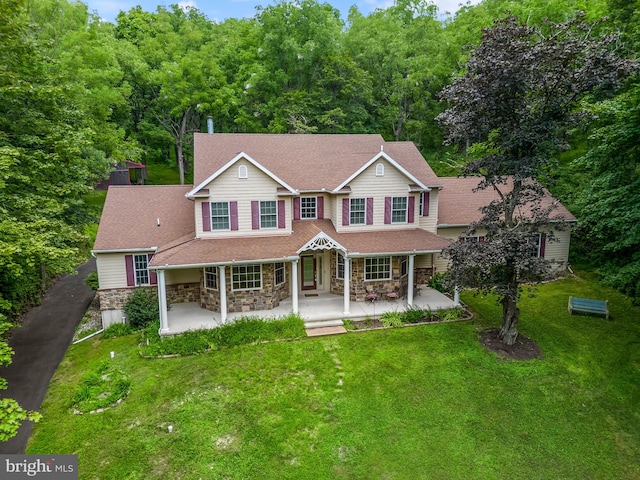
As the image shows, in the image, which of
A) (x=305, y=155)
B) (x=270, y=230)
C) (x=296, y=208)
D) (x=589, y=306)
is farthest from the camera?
(x=305, y=155)

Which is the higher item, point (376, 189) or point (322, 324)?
point (376, 189)

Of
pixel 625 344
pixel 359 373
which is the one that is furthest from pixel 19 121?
pixel 625 344

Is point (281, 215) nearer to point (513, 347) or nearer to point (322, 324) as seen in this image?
point (322, 324)

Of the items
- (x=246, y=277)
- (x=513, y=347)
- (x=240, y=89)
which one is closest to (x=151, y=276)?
(x=246, y=277)

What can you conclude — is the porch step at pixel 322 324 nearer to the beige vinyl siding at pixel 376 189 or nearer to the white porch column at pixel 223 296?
the white porch column at pixel 223 296

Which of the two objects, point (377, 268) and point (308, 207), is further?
point (308, 207)

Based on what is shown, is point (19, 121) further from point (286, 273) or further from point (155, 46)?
point (155, 46)

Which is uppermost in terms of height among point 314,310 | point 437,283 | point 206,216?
point 206,216

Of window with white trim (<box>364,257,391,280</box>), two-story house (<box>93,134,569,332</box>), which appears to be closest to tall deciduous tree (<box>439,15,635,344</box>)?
two-story house (<box>93,134,569,332</box>)

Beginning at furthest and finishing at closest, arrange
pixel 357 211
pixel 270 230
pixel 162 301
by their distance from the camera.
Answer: pixel 357 211
pixel 270 230
pixel 162 301
